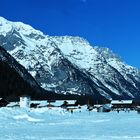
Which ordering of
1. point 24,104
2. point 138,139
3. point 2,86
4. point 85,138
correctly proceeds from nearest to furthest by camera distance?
point 138,139, point 85,138, point 24,104, point 2,86

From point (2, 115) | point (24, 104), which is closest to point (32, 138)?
point (2, 115)

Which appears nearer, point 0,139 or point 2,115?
point 0,139

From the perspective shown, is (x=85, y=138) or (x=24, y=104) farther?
(x=24, y=104)

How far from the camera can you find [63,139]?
34.8 meters

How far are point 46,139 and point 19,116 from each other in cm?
3452

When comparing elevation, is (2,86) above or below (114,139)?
above

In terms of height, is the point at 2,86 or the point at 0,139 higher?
the point at 2,86

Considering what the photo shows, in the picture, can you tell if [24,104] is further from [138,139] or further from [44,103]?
[138,139]

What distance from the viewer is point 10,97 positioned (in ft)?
610

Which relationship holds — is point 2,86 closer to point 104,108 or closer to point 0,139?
point 104,108

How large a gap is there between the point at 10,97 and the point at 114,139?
15463 centimetres

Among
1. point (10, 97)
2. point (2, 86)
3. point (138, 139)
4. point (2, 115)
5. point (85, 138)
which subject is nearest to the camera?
point (138, 139)

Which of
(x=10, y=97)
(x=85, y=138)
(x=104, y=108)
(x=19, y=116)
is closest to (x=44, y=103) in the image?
(x=10, y=97)

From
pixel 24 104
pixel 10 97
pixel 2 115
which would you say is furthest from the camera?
pixel 10 97
